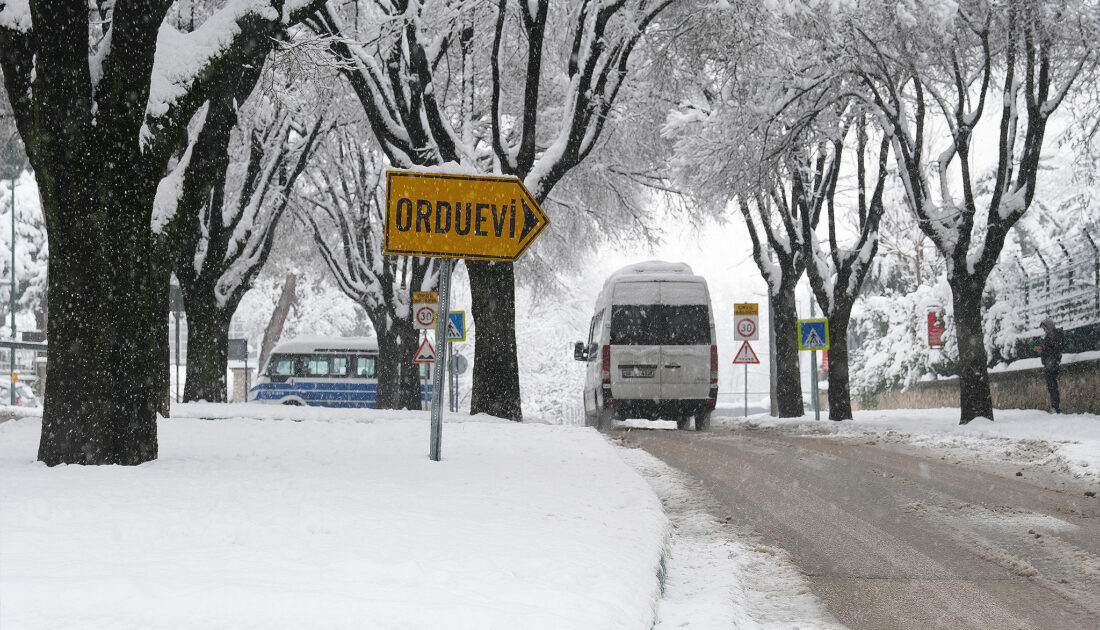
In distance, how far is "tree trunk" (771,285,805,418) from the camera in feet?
82.4

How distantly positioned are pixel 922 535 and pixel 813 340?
15.4m

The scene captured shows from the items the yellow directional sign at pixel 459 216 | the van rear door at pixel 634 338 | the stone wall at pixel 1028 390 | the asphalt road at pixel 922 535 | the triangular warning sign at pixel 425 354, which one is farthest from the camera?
the triangular warning sign at pixel 425 354

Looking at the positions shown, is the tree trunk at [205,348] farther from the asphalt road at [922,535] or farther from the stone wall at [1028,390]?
the stone wall at [1028,390]

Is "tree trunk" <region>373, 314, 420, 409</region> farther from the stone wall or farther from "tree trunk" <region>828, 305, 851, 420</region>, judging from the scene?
the stone wall

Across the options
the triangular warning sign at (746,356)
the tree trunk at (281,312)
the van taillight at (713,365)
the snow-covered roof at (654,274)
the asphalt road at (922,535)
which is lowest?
the asphalt road at (922,535)

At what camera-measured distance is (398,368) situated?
29.5 metres

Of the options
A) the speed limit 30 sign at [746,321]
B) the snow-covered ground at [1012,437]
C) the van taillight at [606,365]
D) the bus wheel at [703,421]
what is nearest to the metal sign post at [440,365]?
the snow-covered ground at [1012,437]

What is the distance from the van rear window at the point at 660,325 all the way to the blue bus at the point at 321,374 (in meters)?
15.8

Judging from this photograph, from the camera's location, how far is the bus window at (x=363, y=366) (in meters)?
34.8

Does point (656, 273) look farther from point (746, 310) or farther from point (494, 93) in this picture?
point (746, 310)

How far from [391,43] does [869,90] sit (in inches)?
365

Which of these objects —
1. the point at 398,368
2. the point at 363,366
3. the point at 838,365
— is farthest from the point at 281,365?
the point at 838,365

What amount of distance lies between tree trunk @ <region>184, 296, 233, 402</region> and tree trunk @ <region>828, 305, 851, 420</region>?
13.9m

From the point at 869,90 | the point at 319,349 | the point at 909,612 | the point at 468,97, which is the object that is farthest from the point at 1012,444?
the point at 319,349
